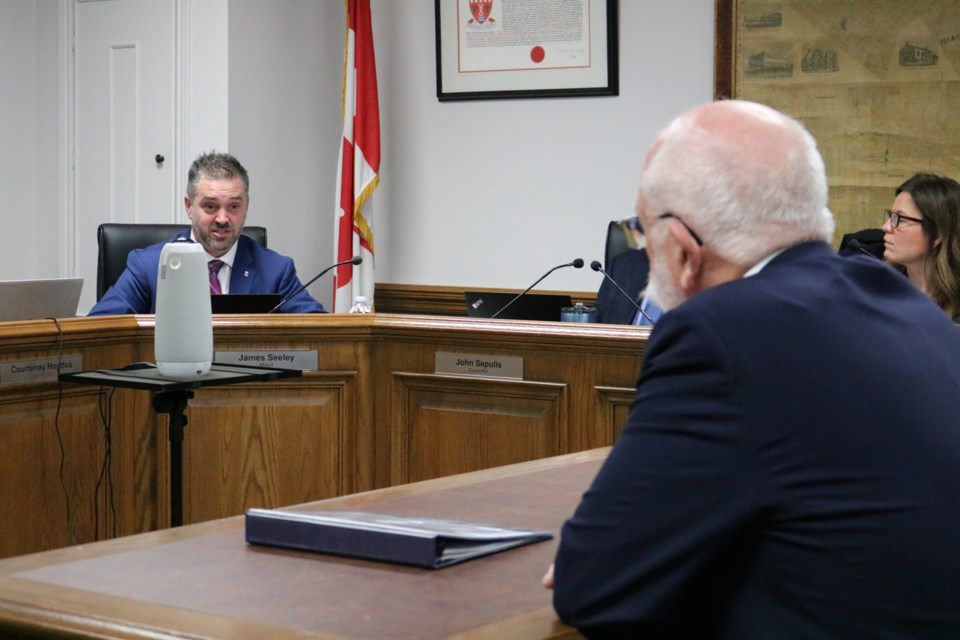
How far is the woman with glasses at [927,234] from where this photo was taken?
14.1ft

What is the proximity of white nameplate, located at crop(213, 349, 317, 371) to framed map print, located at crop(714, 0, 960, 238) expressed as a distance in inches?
106

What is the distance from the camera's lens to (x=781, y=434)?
1216 mm

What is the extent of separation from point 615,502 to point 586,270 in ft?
15.0

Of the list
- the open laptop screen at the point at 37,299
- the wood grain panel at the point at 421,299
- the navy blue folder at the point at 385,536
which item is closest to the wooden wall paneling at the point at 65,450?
the open laptop screen at the point at 37,299

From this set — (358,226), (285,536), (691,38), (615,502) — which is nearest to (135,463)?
(285,536)

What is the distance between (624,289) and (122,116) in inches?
117

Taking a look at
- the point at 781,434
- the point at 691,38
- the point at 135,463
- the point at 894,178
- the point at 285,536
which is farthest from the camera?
the point at 691,38

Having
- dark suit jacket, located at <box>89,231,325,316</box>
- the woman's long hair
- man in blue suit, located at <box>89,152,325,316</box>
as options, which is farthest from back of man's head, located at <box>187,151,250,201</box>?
the woman's long hair

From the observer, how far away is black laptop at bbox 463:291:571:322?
393 cm

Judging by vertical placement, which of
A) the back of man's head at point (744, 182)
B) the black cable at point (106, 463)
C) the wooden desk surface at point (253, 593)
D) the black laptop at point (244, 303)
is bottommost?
the black cable at point (106, 463)

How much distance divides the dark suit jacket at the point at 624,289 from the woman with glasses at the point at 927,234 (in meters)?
0.88

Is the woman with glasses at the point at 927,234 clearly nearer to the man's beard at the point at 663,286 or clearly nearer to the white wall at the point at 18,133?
the man's beard at the point at 663,286

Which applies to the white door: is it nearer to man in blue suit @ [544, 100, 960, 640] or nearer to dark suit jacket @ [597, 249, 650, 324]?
dark suit jacket @ [597, 249, 650, 324]

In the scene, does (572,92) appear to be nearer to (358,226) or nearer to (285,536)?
(358,226)
